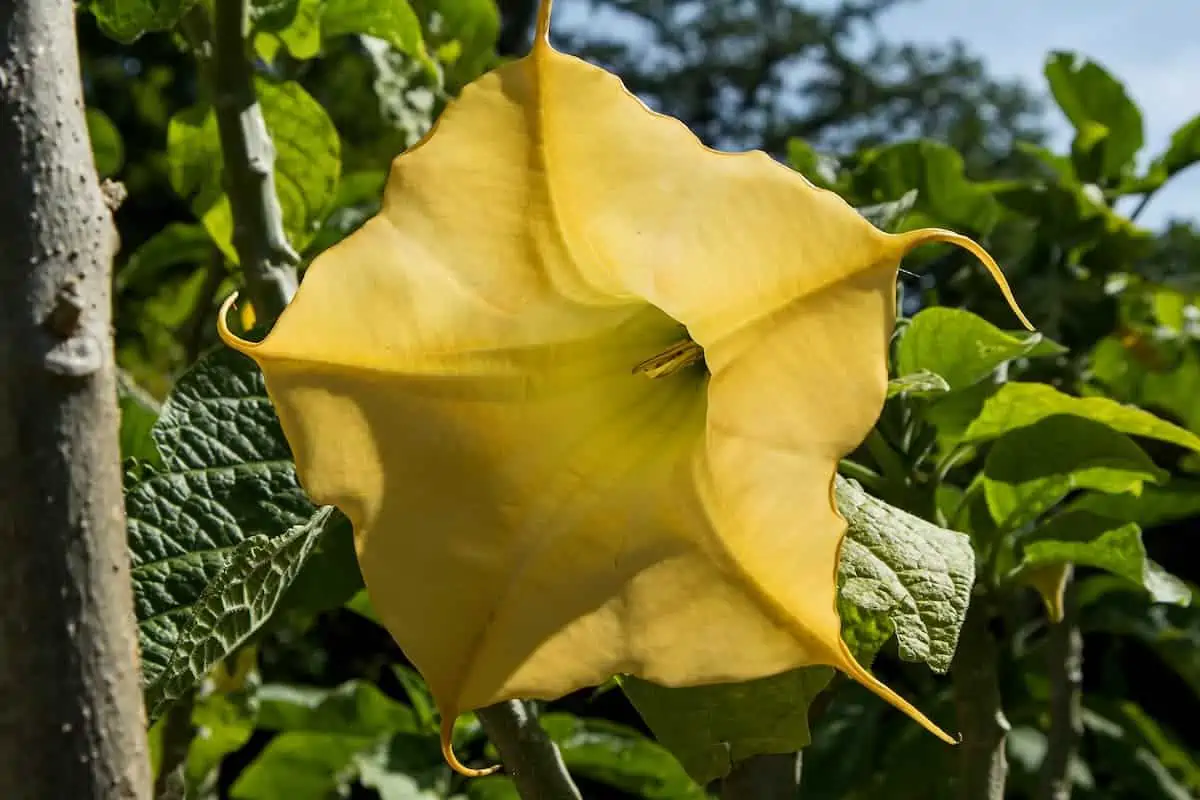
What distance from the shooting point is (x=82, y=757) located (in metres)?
0.41

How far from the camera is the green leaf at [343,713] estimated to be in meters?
1.54

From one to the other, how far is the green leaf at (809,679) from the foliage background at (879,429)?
0.04ft

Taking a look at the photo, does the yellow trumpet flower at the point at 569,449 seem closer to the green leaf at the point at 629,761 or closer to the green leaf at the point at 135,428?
the green leaf at the point at 135,428

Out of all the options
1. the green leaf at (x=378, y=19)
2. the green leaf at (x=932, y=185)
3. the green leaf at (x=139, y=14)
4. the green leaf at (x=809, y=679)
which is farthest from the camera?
the green leaf at (x=932, y=185)

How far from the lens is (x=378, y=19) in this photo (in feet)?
3.25

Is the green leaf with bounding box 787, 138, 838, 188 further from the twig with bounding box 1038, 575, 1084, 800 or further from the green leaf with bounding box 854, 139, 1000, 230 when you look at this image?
the twig with bounding box 1038, 575, 1084, 800

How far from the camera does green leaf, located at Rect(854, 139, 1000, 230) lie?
126 centimetres

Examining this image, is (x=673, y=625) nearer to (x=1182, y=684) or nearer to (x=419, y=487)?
(x=419, y=487)

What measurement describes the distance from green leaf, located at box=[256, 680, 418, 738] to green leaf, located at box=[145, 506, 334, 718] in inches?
34.8

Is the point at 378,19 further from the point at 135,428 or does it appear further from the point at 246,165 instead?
the point at 135,428

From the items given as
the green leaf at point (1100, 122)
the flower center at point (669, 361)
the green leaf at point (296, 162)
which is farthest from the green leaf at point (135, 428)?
the green leaf at point (1100, 122)

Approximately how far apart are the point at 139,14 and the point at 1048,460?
682 millimetres

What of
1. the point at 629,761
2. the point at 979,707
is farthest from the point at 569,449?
the point at 629,761

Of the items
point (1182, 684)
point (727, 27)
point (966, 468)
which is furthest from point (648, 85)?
point (966, 468)
